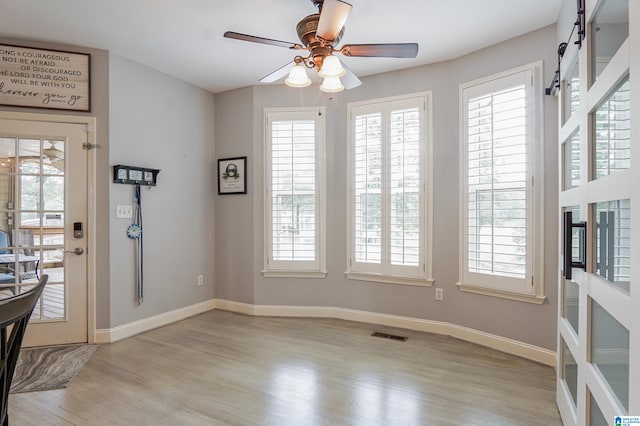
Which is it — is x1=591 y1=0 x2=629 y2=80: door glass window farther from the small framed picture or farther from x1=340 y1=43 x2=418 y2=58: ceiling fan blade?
the small framed picture

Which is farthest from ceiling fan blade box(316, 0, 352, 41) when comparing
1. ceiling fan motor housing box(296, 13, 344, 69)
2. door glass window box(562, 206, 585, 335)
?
door glass window box(562, 206, 585, 335)

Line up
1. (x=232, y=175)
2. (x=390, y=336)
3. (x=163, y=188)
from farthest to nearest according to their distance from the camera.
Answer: (x=232, y=175)
(x=163, y=188)
(x=390, y=336)

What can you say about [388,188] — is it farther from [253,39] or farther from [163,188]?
[163,188]

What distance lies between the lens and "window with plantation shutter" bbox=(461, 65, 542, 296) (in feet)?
10.0

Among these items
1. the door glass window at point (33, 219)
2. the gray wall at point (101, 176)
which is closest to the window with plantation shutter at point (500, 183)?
the gray wall at point (101, 176)

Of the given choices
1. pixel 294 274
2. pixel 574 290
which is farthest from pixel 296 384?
pixel 574 290

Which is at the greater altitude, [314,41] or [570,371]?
[314,41]

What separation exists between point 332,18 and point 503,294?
2682mm

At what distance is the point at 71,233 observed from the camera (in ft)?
11.2

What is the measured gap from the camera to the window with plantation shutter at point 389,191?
378 centimetres

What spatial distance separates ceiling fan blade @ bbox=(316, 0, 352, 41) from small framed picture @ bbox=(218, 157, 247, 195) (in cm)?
245

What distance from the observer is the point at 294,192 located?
170 inches

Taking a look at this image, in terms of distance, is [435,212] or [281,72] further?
[435,212]

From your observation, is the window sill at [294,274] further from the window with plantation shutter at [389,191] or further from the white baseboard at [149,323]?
the white baseboard at [149,323]
